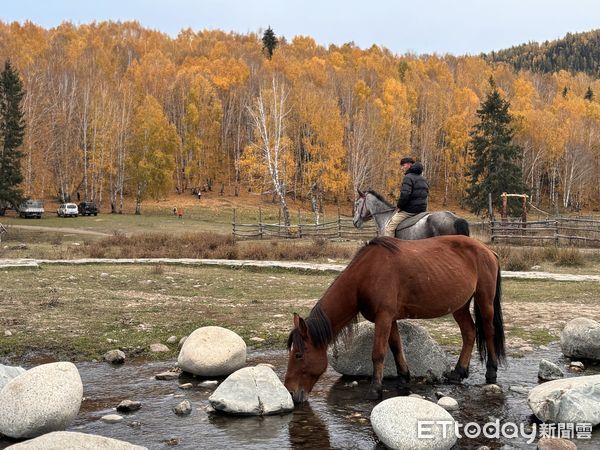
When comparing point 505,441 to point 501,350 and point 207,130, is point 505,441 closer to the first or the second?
point 501,350

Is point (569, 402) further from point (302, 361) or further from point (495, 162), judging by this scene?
point (495, 162)

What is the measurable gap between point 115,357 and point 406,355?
420 centimetres

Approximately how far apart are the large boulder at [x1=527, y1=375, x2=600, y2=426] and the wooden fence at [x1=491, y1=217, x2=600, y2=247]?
25464 millimetres

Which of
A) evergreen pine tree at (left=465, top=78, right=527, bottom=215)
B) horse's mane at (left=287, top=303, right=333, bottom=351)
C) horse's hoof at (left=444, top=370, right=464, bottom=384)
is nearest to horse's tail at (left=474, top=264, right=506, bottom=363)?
horse's hoof at (left=444, top=370, right=464, bottom=384)

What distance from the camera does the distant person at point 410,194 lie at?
1002cm

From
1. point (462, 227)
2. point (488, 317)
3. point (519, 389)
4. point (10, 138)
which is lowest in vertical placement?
point (519, 389)

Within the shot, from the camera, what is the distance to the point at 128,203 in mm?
65875

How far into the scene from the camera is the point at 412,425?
218 inches

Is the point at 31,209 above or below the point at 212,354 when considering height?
above

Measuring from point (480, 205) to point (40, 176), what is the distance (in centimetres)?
3737

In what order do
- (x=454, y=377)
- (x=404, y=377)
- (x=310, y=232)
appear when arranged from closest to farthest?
1. (x=404, y=377)
2. (x=454, y=377)
3. (x=310, y=232)

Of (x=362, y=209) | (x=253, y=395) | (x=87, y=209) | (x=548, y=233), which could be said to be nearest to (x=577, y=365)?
(x=253, y=395)

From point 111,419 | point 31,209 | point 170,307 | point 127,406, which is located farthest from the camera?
point 31,209

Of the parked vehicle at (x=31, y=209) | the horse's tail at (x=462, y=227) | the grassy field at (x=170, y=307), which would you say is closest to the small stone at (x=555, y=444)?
the grassy field at (x=170, y=307)
